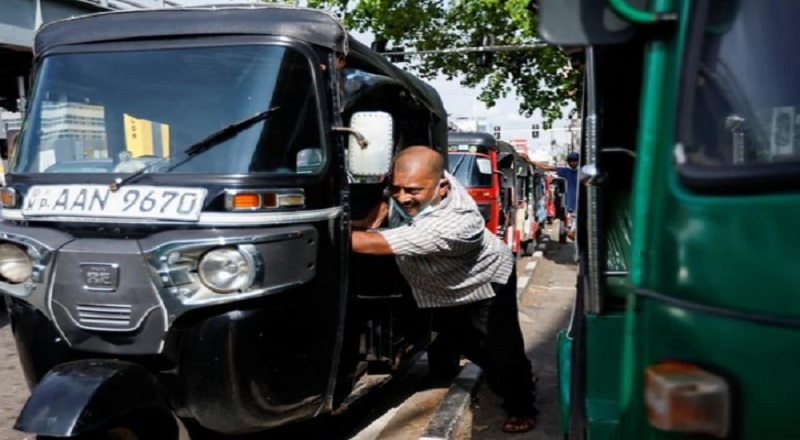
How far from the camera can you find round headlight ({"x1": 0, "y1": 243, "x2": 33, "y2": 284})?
11.4ft

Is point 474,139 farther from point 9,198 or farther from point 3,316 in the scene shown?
point 9,198

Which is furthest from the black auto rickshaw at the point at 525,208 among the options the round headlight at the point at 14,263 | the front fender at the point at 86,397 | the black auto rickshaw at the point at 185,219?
the front fender at the point at 86,397

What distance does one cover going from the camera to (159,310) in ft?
10.7

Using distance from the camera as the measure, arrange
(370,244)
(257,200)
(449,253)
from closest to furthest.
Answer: (257,200) → (370,244) → (449,253)

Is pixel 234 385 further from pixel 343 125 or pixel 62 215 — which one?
pixel 343 125

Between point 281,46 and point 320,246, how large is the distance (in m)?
0.95

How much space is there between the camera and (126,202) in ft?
11.1

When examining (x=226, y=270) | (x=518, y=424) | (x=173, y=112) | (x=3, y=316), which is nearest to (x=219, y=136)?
(x=173, y=112)

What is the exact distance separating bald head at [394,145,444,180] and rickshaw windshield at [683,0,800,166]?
252 cm

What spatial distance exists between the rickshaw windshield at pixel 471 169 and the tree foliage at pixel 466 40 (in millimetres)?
5922

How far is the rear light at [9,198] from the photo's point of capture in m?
3.70

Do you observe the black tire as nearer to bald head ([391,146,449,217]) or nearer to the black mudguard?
bald head ([391,146,449,217])

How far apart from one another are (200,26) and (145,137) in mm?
587

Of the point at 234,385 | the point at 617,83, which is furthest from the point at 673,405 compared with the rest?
the point at 234,385
